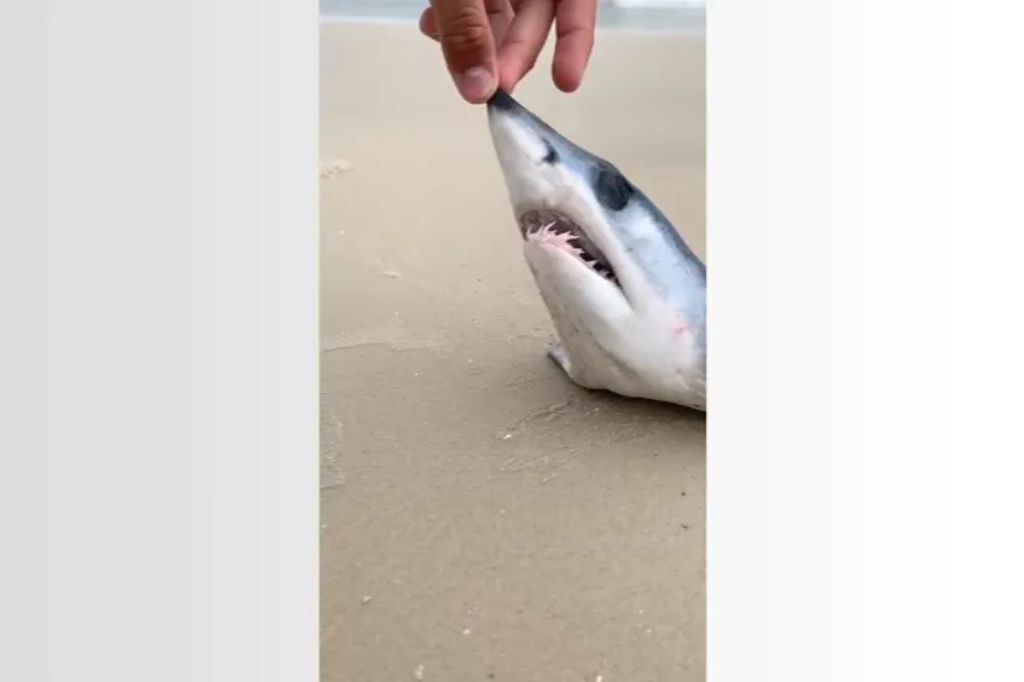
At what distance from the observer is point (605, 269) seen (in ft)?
3.76

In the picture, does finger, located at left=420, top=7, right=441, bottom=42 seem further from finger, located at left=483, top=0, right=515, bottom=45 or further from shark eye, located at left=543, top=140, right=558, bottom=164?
shark eye, located at left=543, top=140, right=558, bottom=164

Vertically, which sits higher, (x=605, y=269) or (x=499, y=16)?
(x=499, y=16)

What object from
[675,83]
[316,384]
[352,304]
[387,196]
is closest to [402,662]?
[316,384]

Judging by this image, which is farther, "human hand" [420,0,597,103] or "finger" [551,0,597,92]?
"finger" [551,0,597,92]

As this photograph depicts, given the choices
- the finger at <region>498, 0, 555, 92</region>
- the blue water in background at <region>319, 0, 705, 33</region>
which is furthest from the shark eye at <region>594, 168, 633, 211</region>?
the blue water in background at <region>319, 0, 705, 33</region>

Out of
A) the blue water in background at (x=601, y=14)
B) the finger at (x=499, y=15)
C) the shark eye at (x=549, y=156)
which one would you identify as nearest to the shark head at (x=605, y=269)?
the shark eye at (x=549, y=156)

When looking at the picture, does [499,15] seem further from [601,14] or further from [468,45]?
[601,14]

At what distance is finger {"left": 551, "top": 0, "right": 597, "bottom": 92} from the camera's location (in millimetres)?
1221

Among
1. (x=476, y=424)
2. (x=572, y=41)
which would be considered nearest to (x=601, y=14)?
(x=572, y=41)

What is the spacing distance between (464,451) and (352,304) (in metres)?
0.25

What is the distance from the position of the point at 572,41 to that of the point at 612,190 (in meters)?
0.21

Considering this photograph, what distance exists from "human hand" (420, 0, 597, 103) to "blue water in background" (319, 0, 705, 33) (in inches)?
11.3

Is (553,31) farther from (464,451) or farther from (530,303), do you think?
(464,451)

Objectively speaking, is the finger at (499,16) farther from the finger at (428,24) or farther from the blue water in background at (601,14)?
the blue water in background at (601,14)
